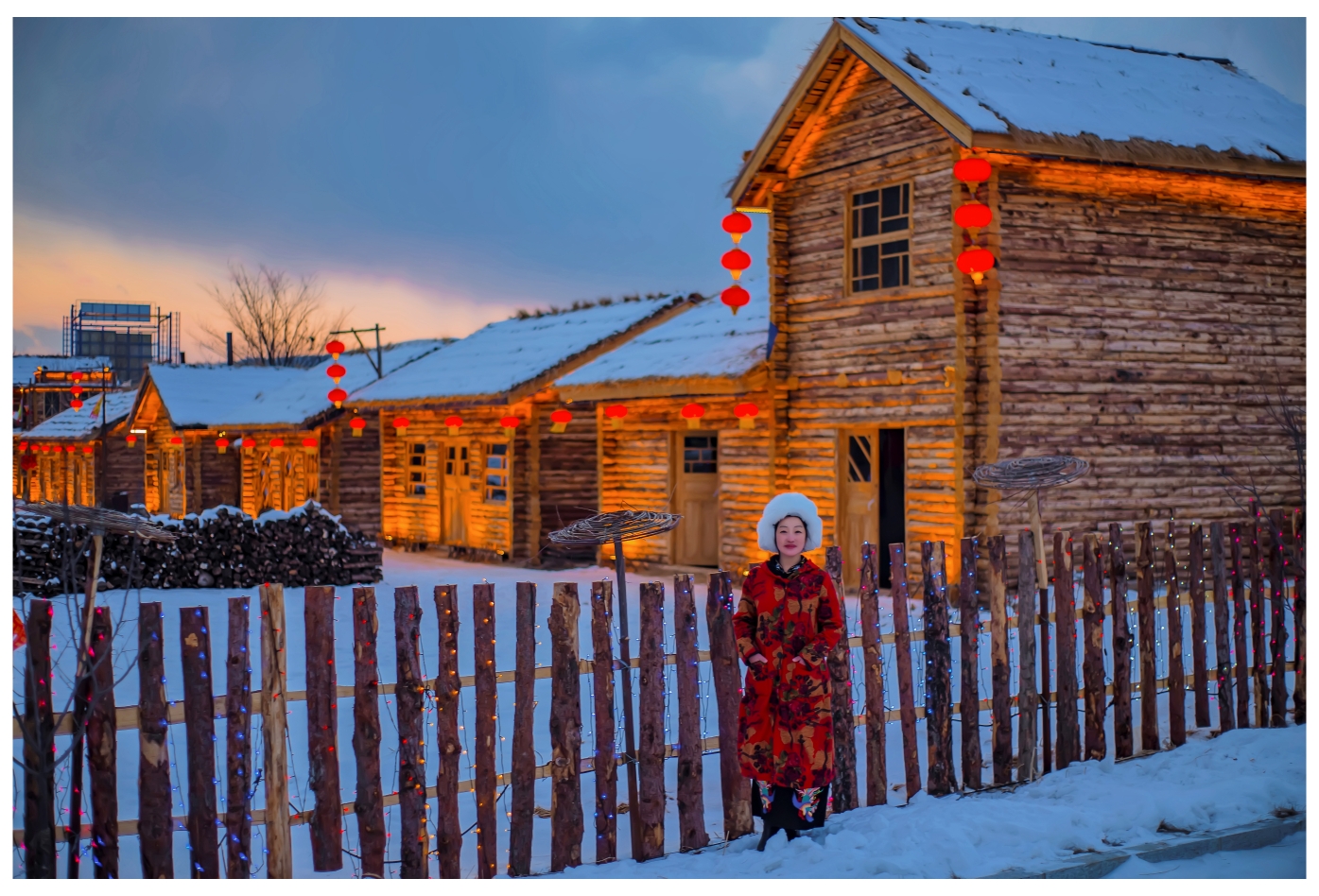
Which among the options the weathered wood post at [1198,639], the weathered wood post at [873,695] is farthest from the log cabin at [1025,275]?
the weathered wood post at [873,695]

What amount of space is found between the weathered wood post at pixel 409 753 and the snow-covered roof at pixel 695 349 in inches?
392

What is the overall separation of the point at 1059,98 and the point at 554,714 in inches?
383

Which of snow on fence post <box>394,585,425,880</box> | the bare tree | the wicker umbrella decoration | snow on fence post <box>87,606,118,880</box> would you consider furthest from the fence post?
the bare tree

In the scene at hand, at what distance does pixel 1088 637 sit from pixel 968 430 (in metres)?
6.24

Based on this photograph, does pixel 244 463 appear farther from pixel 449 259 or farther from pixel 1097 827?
pixel 1097 827

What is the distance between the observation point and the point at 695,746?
5266 millimetres

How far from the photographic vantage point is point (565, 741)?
16.4ft

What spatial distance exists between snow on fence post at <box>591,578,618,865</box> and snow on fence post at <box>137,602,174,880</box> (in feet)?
5.59

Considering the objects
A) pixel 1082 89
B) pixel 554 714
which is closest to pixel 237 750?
pixel 554 714

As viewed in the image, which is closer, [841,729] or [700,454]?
[841,729]

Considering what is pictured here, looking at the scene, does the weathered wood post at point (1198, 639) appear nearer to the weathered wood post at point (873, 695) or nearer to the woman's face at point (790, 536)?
the weathered wood post at point (873, 695)

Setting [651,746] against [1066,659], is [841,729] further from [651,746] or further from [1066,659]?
[1066,659]

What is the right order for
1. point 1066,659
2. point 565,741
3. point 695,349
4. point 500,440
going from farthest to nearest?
point 500,440 → point 695,349 → point 1066,659 → point 565,741

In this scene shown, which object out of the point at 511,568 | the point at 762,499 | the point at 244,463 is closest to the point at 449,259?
the point at 244,463
